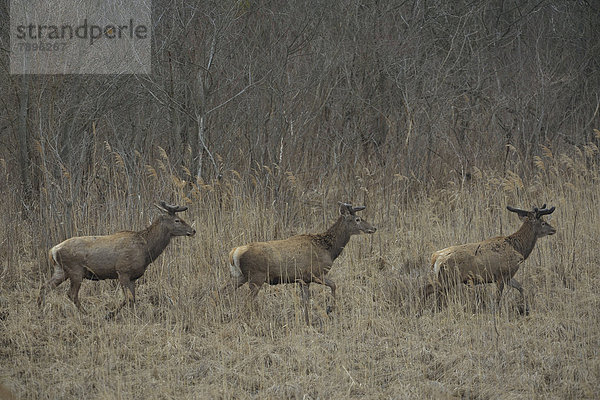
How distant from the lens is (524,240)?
27.1 feet

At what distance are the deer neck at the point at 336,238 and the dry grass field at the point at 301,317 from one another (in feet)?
1.58

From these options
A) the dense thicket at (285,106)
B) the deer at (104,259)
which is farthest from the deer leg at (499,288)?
the deer at (104,259)

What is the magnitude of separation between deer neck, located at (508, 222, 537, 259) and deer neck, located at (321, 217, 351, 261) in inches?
75.2

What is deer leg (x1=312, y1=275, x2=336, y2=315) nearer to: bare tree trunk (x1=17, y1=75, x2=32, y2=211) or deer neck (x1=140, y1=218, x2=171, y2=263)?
deer neck (x1=140, y1=218, x2=171, y2=263)

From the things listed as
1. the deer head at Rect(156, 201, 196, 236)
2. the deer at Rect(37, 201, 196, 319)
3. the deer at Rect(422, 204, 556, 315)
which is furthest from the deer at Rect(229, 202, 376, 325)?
the deer at Rect(422, 204, 556, 315)

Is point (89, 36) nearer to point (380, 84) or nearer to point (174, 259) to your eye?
point (174, 259)

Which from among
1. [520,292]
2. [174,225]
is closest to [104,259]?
[174,225]

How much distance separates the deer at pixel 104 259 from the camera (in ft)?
26.0

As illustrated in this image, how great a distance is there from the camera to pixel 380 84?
517 inches

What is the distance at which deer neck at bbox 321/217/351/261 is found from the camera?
338 inches

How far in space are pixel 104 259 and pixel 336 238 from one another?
2.67 metres

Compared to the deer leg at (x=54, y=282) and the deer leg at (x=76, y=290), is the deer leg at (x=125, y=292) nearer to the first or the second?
the deer leg at (x=76, y=290)

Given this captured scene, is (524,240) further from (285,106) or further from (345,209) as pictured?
(285,106)

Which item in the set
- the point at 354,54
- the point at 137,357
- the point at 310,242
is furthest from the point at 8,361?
the point at 354,54
